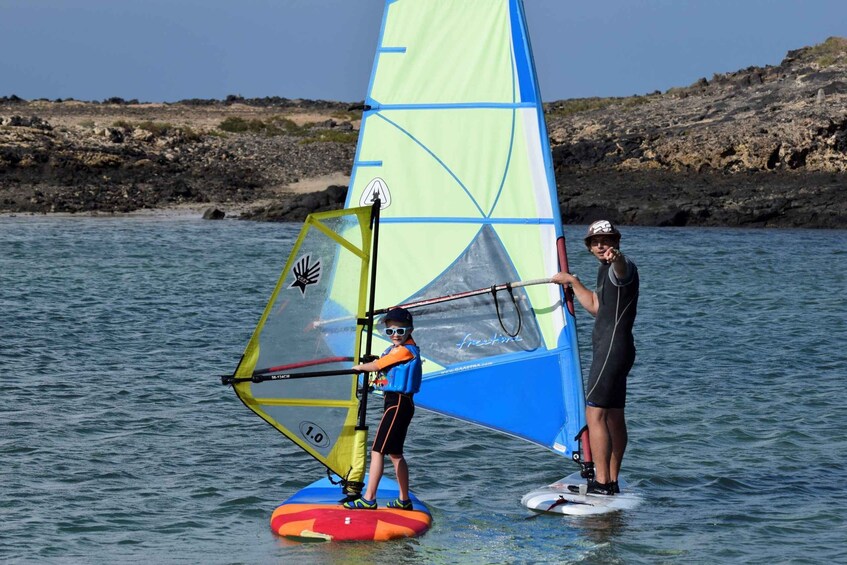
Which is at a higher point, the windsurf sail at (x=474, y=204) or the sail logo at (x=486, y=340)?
the windsurf sail at (x=474, y=204)

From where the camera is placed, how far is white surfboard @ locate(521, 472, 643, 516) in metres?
8.54

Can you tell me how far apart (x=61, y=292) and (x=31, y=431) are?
10.5 m

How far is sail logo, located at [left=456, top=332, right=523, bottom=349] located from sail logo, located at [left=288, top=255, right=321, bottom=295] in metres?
1.30

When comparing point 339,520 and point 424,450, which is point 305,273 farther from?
point 424,450

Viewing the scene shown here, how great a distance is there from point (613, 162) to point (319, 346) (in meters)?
31.1

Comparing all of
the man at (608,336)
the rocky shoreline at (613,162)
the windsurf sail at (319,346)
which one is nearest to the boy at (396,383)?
the windsurf sail at (319,346)

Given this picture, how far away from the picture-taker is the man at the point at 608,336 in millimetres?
8078

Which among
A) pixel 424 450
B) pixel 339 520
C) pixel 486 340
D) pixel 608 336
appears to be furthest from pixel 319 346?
pixel 424 450

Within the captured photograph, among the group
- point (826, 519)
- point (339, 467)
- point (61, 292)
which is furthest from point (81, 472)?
point (61, 292)

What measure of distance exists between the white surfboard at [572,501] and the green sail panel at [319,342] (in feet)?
4.68

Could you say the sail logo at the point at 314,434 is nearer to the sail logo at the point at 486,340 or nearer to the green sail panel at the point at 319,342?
the green sail panel at the point at 319,342

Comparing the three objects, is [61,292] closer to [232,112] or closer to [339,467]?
[339,467]

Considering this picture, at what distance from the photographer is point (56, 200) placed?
3541cm

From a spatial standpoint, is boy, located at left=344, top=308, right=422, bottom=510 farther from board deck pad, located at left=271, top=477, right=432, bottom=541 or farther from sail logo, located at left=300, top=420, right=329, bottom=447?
sail logo, located at left=300, top=420, right=329, bottom=447
